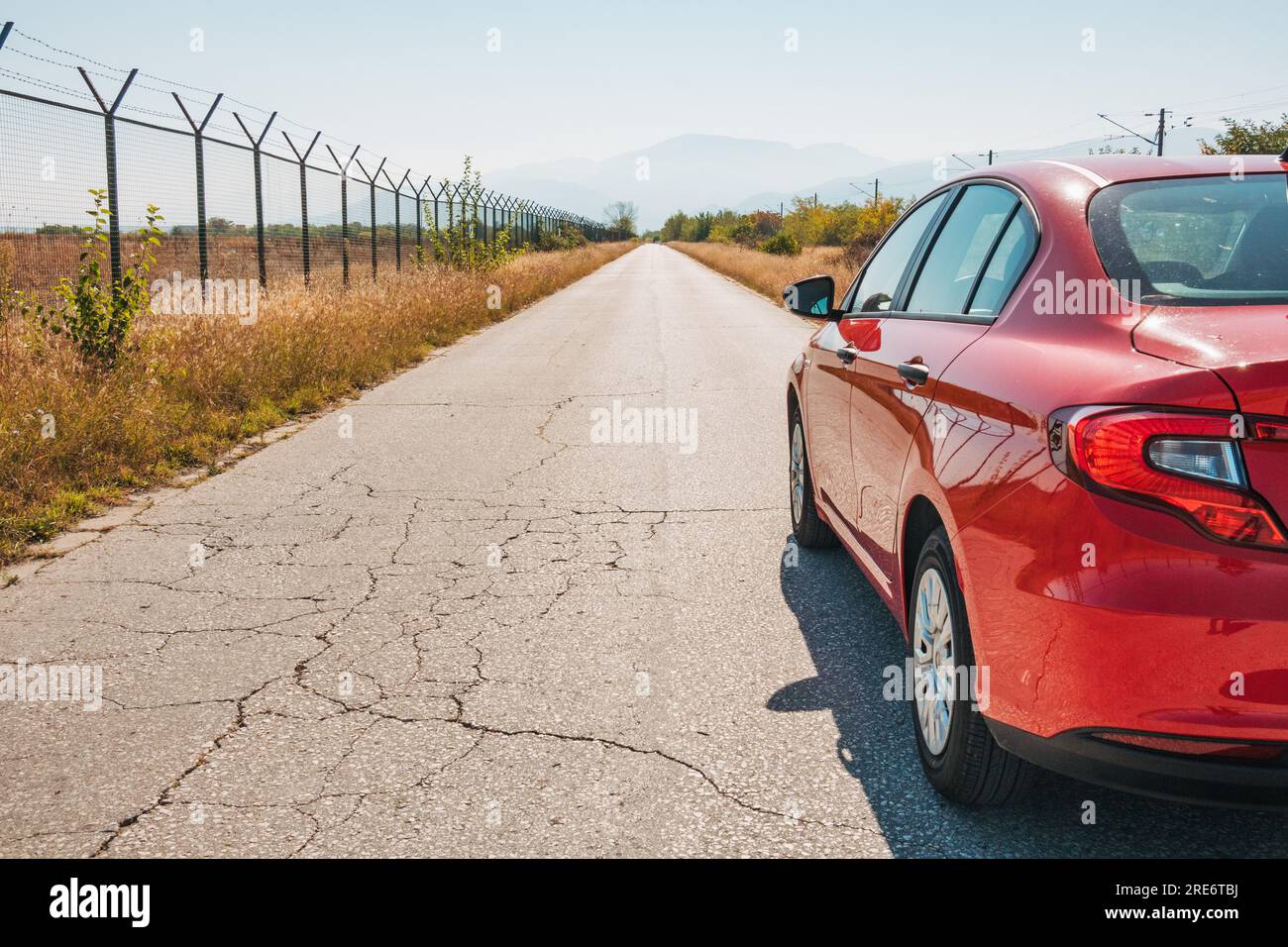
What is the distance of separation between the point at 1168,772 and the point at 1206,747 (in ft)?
0.31

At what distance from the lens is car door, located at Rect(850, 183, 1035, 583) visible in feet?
10.9

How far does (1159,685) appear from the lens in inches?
91.3

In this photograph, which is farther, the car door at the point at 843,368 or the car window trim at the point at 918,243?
the car door at the point at 843,368

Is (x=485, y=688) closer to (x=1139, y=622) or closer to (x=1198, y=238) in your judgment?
(x=1139, y=622)

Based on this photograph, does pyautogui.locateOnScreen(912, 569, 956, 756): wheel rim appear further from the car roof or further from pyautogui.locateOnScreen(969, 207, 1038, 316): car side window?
the car roof

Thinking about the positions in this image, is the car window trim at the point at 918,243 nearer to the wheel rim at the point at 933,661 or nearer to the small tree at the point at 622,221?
the wheel rim at the point at 933,661

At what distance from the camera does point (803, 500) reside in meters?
5.59

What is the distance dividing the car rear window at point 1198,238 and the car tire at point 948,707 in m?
0.87

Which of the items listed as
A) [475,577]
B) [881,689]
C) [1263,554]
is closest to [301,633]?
[475,577]

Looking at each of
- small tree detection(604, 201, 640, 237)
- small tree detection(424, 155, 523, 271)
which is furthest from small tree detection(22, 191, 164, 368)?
small tree detection(604, 201, 640, 237)

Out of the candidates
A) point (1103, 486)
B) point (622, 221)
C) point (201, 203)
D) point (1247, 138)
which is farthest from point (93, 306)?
point (622, 221)

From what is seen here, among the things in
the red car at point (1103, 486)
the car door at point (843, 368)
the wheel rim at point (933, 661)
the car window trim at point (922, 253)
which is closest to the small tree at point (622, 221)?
the car door at point (843, 368)

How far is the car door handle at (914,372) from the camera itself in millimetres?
3320
